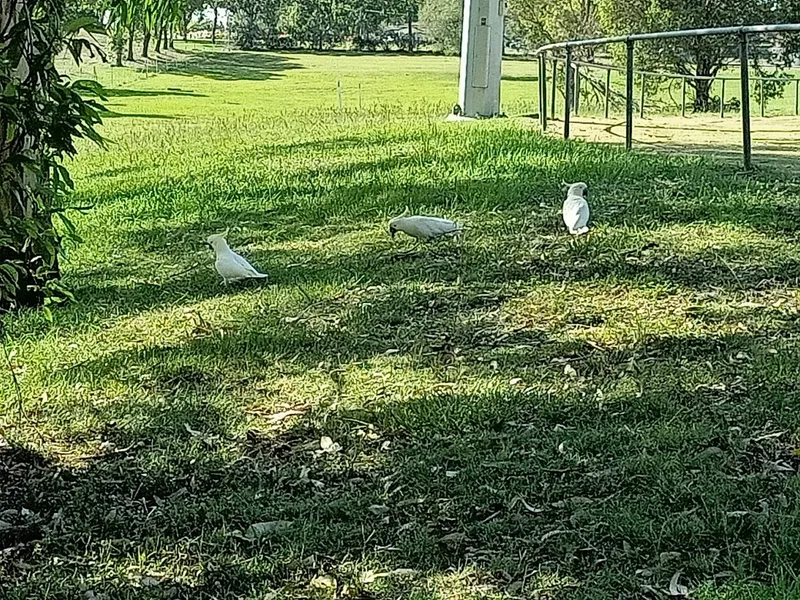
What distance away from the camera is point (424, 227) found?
579cm

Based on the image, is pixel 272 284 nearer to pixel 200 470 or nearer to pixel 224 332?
pixel 224 332

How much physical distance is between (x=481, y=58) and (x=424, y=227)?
870 cm

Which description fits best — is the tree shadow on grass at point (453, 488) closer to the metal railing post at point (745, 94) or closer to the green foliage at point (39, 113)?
the green foliage at point (39, 113)

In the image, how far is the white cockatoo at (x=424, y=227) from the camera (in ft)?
19.0

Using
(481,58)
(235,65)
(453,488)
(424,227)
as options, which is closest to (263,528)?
(453,488)

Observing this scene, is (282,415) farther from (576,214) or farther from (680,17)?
(680,17)

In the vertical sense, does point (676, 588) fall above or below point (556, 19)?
below

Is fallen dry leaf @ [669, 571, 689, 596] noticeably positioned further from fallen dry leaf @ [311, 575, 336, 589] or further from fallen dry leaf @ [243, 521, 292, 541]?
fallen dry leaf @ [243, 521, 292, 541]

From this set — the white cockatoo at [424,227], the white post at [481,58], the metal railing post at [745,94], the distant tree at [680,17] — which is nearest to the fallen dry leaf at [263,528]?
the white cockatoo at [424,227]

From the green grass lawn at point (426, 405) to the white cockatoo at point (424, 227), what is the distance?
0.41 ft

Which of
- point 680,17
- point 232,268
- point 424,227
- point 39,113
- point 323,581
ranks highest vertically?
point 680,17

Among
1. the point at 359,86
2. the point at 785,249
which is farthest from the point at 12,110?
the point at 359,86

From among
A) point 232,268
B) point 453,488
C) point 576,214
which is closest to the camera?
point 453,488

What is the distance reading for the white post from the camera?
45.6 ft
